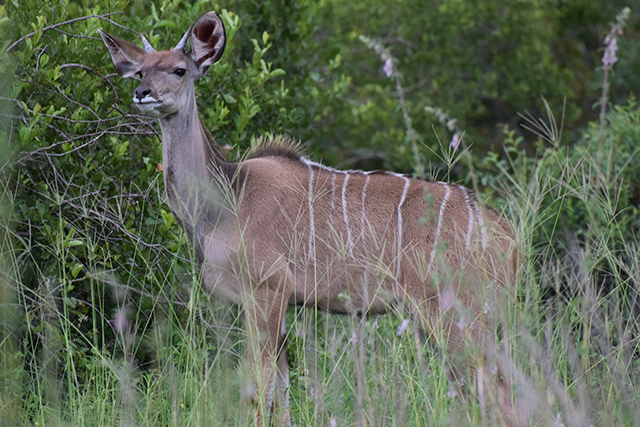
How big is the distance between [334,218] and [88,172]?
1.23 m

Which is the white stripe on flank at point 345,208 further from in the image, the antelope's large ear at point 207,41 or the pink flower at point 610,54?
the pink flower at point 610,54

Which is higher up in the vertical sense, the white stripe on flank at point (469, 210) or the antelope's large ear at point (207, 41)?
the antelope's large ear at point (207, 41)

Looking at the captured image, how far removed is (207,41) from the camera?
12.7 ft

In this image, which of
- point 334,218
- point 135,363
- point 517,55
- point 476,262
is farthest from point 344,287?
point 517,55

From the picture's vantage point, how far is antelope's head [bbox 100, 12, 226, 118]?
142 inches

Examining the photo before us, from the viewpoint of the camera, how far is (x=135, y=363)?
4.19 metres

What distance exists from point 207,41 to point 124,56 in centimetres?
40

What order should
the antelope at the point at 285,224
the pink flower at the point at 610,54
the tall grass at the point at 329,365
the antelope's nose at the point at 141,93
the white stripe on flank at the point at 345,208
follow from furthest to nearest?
1. the white stripe on flank at the point at 345,208
2. the antelope at the point at 285,224
3. the antelope's nose at the point at 141,93
4. the tall grass at the point at 329,365
5. the pink flower at the point at 610,54

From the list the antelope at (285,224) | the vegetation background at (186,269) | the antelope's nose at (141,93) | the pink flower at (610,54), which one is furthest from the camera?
the antelope at (285,224)

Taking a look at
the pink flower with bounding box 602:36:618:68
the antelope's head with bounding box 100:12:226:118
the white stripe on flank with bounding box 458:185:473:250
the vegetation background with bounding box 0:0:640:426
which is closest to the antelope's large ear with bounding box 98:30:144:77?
the antelope's head with bounding box 100:12:226:118

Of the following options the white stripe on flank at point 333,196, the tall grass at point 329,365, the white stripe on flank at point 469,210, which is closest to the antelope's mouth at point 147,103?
the tall grass at point 329,365

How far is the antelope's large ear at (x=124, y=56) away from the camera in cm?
376

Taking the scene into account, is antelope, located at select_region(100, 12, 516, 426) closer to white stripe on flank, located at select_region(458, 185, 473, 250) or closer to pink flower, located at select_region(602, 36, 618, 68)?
white stripe on flank, located at select_region(458, 185, 473, 250)

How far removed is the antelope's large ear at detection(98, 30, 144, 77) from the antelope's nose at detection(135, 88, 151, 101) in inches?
11.1
